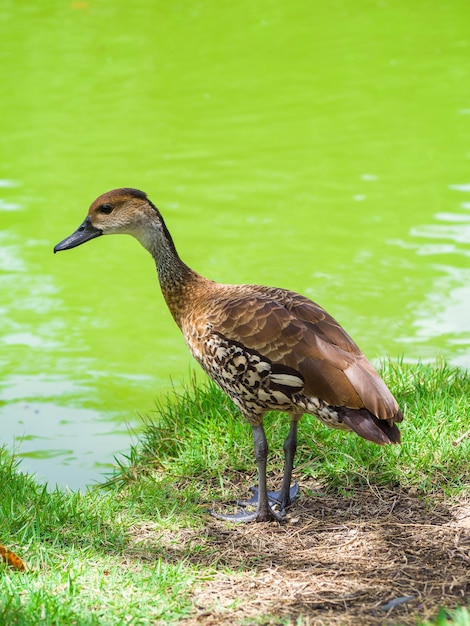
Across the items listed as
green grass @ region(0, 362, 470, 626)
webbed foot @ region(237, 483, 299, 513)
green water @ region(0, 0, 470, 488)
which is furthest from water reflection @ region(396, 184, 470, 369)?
webbed foot @ region(237, 483, 299, 513)

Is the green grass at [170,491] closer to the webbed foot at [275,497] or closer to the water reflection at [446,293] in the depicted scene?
the webbed foot at [275,497]

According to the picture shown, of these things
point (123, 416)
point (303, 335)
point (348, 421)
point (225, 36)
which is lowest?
point (123, 416)

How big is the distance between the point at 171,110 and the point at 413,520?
828 cm

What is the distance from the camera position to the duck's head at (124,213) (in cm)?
539

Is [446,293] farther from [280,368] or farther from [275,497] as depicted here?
[280,368]

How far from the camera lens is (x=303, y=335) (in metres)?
4.66

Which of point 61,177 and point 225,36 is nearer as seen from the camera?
point 61,177

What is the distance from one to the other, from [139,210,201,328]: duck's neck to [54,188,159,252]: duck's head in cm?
3

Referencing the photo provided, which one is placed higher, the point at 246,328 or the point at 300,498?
the point at 246,328

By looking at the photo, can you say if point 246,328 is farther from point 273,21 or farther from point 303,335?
point 273,21

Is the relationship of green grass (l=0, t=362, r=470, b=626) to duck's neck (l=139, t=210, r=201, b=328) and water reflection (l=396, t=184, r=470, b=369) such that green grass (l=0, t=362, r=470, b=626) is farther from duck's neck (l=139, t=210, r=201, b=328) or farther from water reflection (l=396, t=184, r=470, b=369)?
water reflection (l=396, t=184, r=470, b=369)

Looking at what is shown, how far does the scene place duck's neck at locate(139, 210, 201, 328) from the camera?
17.4 ft

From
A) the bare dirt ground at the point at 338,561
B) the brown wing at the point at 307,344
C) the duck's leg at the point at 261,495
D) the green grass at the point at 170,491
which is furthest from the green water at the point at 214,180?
the brown wing at the point at 307,344

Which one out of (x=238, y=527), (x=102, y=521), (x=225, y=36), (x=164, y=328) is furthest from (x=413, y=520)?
(x=225, y=36)
